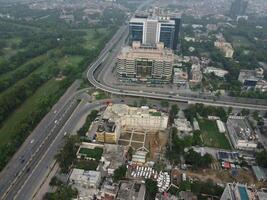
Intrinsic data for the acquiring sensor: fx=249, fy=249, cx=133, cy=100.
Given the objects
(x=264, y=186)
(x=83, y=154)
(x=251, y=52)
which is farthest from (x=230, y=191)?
(x=251, y=52)

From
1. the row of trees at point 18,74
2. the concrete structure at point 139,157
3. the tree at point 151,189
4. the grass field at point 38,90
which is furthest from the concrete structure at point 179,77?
the row of trees at point 18,74

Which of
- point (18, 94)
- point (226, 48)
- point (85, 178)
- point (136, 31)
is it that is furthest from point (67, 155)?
point (226, 48)

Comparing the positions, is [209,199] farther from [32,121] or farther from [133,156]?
[32,121]

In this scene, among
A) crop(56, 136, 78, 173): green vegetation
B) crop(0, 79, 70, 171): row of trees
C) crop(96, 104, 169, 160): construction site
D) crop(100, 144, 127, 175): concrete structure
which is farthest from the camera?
crop(96, 104, 169, 160): construction site

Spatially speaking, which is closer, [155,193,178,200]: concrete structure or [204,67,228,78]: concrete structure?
[155,193,178,200]: concrete structure

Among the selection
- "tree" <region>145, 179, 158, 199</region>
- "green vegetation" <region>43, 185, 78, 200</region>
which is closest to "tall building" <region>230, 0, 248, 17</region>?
"tree" <region>145, 179, 158, 199</region>

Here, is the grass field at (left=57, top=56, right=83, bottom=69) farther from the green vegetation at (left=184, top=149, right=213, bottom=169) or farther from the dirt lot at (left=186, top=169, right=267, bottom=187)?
the dirt lot at (left=186, top=169, right=267, bottom=187)
